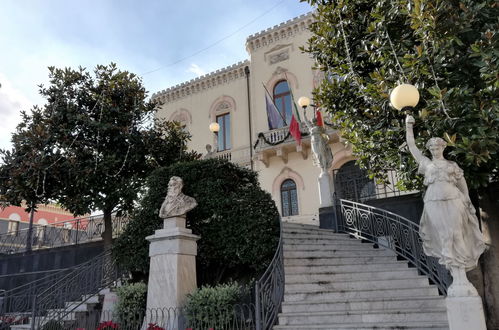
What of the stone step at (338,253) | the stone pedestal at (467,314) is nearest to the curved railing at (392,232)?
the stone step at (338,253)

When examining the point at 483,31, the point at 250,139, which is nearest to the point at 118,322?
the point at 483,31

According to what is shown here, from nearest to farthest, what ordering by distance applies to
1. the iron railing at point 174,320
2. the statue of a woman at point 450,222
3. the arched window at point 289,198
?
the statue of a woman at point 450,222, the iron railing at point 174,320, the arched window at point 289,198

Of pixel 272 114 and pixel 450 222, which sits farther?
pixel 272 114

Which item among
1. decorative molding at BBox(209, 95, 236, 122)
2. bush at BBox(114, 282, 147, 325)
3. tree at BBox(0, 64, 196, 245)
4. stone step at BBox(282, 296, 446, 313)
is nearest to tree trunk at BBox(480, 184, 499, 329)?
stone step at BBox(282, 296, 446, 313)

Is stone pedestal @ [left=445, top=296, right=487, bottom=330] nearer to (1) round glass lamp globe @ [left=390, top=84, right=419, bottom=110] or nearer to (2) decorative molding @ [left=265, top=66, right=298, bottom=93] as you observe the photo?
(1) round glass lamp globe @ [left=390, top=84, right=419, bottom=110]

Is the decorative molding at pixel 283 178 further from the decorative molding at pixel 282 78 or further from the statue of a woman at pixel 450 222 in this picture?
the statue of a woman at pixel 450 222

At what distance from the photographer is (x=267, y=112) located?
1655 cm

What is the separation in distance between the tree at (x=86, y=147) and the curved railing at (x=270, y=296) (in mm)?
5486

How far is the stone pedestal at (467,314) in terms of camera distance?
435cm

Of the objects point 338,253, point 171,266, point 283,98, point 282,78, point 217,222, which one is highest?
point 282,78

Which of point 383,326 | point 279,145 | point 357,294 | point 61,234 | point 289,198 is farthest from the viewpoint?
point 289,198

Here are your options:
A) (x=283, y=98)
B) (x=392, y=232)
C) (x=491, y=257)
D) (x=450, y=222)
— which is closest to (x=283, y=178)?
(x=283, y=98)

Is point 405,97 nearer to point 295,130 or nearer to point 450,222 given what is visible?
point 450,222

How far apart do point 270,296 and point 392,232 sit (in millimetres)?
4069
